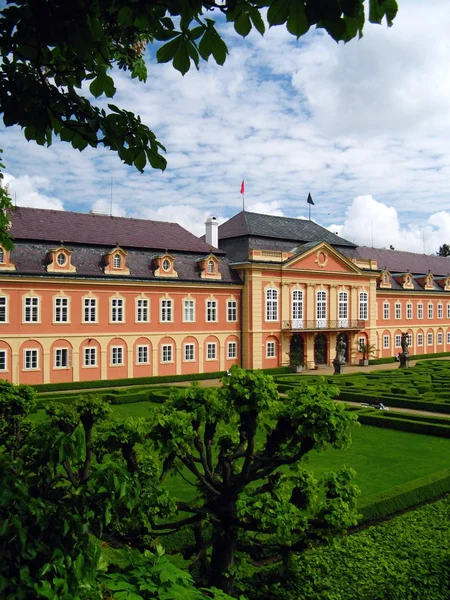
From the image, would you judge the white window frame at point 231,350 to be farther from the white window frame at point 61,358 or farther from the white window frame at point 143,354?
the white window frame at point 61,358

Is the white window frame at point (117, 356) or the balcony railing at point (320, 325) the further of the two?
the balcony railing at point (320, 325)

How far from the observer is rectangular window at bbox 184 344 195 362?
1444 inches

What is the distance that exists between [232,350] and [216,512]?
3037cm

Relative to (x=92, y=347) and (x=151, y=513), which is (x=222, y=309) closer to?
(x=92, y=347)

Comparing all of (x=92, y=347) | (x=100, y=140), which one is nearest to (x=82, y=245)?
(x=92, y=347)

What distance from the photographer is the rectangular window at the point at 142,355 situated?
114 ft

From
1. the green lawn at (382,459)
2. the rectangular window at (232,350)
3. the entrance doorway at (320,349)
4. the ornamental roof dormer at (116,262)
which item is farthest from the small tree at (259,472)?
the entrance doorway at (320,349)

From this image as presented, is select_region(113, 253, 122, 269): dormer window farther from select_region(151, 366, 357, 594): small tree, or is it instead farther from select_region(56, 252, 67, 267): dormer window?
select_region(151, 366, 357, 594): small tree

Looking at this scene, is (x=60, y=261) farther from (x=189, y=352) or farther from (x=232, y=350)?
(x=232, y=350)

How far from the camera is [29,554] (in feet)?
10.9

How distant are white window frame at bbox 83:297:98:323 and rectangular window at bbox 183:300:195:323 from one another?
6.15 meters

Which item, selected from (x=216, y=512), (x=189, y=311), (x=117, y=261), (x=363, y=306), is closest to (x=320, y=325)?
(x=363, y=306)

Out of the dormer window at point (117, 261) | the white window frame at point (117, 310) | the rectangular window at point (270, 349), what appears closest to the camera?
the dormer window at point (117, 261)

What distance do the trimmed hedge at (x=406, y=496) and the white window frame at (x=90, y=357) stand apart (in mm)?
22114
